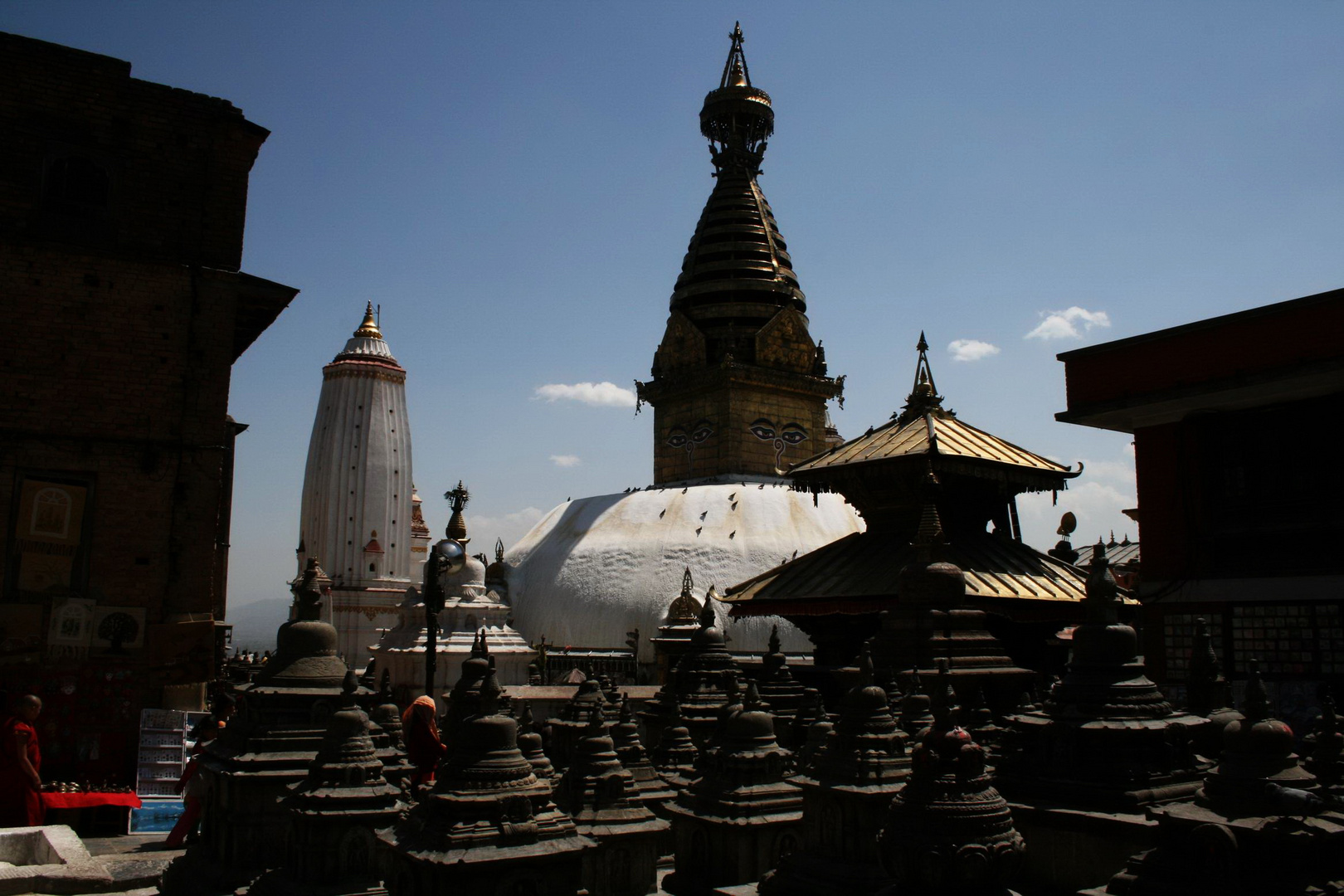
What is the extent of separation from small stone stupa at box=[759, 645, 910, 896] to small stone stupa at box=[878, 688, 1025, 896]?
2542 mm

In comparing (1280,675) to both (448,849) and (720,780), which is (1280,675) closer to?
(720,780)

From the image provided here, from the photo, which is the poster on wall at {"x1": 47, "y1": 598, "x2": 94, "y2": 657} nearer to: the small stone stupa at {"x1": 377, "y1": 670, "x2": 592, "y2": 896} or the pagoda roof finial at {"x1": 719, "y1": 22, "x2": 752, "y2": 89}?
the small stone stupa at {"x1": 377, "y1": 670, "x2": 592, "y2": 896}

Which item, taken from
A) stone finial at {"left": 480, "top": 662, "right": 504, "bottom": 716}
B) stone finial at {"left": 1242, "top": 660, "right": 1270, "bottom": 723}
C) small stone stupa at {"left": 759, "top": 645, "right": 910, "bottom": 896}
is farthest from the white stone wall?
stone finial at {"left": 1242, "top": 660, "right": 1270, "bottom": 723}

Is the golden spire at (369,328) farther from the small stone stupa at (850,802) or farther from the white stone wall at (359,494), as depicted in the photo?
the small stone stupa at (850,802)

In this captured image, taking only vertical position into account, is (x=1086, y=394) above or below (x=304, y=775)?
above

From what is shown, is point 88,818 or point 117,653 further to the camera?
point 117,653

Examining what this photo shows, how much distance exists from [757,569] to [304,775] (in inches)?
1169

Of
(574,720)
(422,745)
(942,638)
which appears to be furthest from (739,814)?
(574,720)

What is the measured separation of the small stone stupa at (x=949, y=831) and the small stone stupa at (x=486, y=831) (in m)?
2.11

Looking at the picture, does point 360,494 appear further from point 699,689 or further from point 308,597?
point 308,597

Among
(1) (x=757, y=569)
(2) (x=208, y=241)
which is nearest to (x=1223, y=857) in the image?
(2) (x=208, y=241)

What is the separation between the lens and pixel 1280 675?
46.2 ft

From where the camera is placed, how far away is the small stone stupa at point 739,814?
28.2ft

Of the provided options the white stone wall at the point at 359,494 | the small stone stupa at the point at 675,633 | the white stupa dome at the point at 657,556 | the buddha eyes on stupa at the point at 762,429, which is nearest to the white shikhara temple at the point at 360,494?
the white stone wall at the point at 359,494
